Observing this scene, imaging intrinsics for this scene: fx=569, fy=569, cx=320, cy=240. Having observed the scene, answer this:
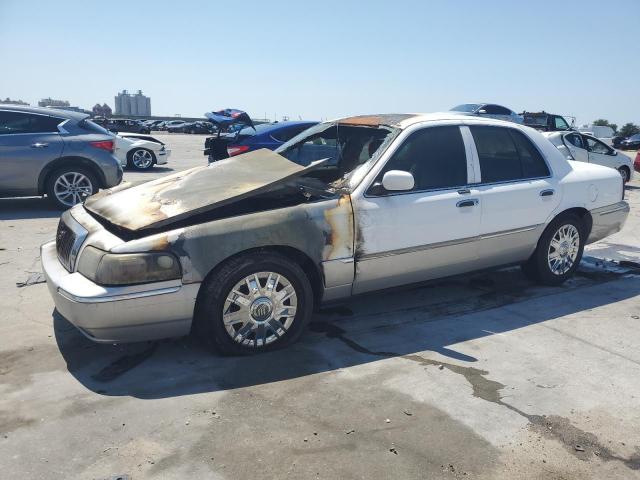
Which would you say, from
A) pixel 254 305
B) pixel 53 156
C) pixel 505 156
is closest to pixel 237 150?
pixel 53 156

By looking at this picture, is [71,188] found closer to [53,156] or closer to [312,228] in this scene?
[53,156]

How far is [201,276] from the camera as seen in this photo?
11.8 feet

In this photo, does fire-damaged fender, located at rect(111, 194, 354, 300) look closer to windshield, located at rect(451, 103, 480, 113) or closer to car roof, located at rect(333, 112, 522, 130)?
car roof, located at rect(333, 112, 522, 130)

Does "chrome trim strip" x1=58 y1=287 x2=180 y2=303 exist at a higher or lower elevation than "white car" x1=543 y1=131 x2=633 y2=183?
lower

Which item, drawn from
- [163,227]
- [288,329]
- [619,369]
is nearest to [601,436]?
[619,369]

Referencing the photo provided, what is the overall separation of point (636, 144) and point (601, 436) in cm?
3491

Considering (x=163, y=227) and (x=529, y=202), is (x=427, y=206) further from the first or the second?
(x=163, y=227)

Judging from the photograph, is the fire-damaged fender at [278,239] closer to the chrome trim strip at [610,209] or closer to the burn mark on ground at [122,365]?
the burn mark on ground at [122,365]

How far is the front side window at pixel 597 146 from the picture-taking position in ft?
47.6

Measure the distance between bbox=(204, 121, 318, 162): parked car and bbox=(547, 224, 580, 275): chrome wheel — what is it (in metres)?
5.97

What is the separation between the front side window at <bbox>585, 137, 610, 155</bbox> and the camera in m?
14.5

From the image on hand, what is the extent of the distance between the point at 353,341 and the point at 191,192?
1.59 m

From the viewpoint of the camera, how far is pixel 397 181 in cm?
411

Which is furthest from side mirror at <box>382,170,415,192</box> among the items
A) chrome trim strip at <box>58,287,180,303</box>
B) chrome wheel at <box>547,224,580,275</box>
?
chrome wheel at <box>547,224,580,275</box>
